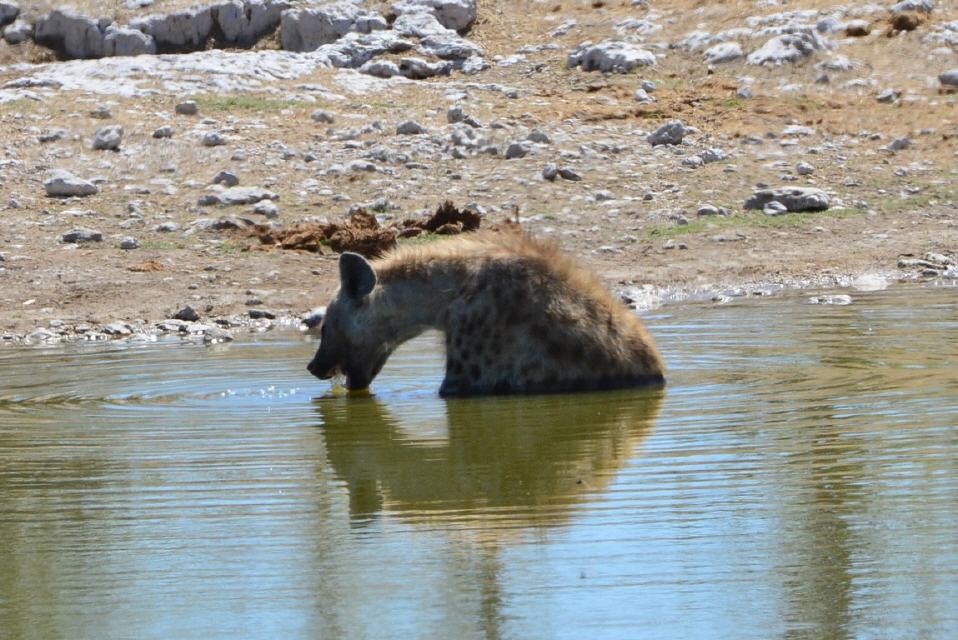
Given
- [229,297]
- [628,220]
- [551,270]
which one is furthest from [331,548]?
[628,220]

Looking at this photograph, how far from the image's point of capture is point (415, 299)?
29.8 ft

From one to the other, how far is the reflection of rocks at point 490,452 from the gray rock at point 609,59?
12.3 metres

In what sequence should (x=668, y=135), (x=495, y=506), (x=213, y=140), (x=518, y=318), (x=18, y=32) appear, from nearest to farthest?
(x=495, y=506) → (x=518, y=318) → (x=213, y=140) → (x=668, y=135) → (x=18, y=32)

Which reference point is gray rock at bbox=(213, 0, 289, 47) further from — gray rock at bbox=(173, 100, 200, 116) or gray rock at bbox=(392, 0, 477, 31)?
gray rock at bbox=(173, 100, 200, 116)

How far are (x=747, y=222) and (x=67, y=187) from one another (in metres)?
6.20

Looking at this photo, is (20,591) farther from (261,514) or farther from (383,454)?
(383,454)

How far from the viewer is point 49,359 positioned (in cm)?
1118

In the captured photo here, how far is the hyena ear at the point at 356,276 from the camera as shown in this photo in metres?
9.10

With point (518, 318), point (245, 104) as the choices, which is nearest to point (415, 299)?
point (518, 318)

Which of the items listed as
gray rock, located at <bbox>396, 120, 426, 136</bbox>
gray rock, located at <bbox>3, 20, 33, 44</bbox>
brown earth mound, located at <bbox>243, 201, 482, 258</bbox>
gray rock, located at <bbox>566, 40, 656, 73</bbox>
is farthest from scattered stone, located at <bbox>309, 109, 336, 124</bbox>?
gray rock, located at <bbox>3, 20, 33, 44</bbox>

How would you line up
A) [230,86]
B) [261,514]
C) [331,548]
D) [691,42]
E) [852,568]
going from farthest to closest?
1. [691,42]
2. [230,86]
3. [261,514]
4. [331,548]
5. [852,568]

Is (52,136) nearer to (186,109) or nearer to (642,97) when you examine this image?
(186,109)

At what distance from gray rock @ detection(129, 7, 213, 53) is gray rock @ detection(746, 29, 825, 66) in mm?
A: 6816

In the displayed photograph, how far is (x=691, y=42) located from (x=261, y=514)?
53.0 feet
